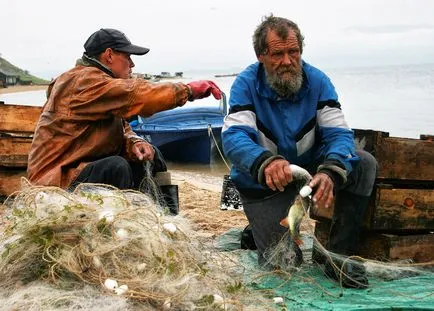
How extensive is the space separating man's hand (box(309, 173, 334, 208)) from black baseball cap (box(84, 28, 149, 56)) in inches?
73.3

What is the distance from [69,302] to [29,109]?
5.90 meters

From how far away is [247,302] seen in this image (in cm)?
282

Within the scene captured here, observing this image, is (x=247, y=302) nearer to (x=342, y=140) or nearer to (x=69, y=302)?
(x=69, y=302)

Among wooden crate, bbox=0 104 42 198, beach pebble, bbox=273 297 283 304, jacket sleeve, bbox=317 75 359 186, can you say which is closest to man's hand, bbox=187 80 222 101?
jacket sleeve, bbox=317 75 359 186

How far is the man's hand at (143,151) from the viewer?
460 centimetres

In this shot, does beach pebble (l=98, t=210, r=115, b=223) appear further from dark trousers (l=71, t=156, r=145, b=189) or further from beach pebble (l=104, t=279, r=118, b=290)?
dark trousers (l=71, t=156, r=145, b=189)

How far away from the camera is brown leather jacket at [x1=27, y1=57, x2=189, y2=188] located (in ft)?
13.4

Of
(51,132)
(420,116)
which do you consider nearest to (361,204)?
(51,132)

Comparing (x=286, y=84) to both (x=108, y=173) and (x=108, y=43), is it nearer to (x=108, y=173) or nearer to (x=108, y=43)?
(x=108, y=173)

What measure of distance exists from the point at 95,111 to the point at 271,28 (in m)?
1.34

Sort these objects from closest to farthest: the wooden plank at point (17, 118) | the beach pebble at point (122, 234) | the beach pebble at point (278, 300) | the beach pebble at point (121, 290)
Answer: the beach pebble at point (121, 290) → the beach pebble at point (122, 234) → the beach pebble at point (278, 300) → the wooden plank at point (17, 118)

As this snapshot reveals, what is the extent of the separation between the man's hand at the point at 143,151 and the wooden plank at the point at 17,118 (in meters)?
3.58

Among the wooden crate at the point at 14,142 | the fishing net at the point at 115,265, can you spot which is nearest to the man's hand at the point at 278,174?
the fishing net at the point at 115,265

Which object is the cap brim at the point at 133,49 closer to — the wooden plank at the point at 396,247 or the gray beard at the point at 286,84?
the gray beard at the point at 286,84
